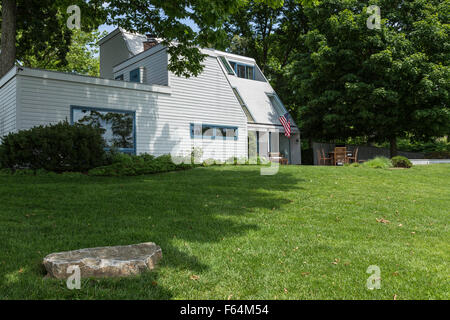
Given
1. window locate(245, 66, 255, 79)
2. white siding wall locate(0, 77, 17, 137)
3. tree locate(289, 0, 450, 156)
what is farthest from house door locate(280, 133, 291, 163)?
white siding wall locate(0, 77, 17, 137)

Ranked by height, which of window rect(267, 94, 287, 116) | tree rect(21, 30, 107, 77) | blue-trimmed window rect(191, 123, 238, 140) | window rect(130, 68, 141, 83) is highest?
tree rect(21, 30, 107, 77)

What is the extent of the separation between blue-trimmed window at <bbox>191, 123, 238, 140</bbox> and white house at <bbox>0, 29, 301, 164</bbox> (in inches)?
2.0

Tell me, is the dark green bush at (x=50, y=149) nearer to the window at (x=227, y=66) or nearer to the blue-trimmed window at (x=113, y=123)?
the blue-trimmed window at (x=113, y=123)

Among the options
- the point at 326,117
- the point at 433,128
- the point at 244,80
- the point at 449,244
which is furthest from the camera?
the point at 244,80

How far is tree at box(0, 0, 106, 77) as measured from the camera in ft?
37.3

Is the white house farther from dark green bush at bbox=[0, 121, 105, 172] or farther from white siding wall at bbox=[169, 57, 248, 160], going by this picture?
dark green bush at bbox=[0, 121, 105, 172]

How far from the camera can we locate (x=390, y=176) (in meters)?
11.5

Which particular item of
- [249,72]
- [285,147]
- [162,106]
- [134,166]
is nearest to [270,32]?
[249,72]

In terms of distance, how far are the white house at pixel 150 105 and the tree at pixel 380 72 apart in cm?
326

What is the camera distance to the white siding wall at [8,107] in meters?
11.9

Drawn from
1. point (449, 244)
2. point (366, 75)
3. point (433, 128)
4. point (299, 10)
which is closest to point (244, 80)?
point (366, 75)

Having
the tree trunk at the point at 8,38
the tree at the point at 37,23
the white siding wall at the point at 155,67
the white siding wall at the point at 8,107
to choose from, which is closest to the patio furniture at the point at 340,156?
the white siding wall at the point at 155,67

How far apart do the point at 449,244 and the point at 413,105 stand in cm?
1694

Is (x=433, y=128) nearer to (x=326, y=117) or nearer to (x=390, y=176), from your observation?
(x=326, y=117)
